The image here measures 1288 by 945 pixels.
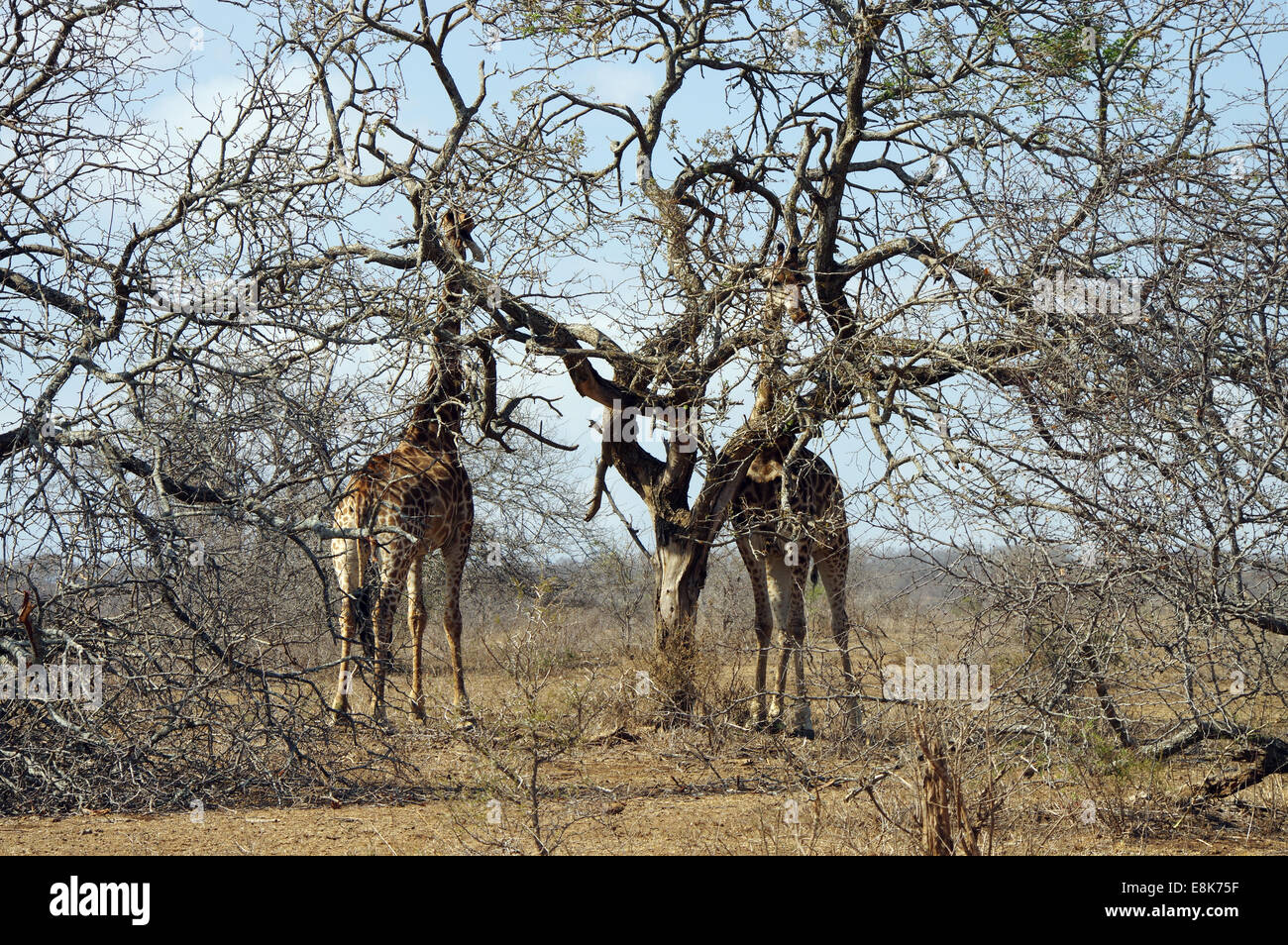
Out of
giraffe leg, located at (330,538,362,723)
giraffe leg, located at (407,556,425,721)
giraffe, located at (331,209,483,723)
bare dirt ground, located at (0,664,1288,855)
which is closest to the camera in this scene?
bare dirt ground, located at (0,664,1288,855)

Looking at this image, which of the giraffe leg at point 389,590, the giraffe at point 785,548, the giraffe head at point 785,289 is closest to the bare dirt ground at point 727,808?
the giraffe leg at point 389,590

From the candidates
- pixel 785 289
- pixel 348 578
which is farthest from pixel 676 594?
pixel 785 289

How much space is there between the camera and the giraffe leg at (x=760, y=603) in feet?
28.1

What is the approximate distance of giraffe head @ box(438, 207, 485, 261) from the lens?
316 inches

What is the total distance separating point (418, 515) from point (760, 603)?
2.86 m

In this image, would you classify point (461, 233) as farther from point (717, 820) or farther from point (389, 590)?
point (717, 820)

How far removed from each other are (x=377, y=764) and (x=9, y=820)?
1.92m

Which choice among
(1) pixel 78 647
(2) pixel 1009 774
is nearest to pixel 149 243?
(1) pixel 78 647

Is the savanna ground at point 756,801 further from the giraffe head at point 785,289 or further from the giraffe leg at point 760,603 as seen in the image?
the giraffe head at point 785,289

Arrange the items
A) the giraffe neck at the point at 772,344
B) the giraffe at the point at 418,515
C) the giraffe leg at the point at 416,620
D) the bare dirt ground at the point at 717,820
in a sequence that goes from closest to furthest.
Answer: the bare dirt ground at the point at 717,820, the giraffe neck at the point at 772,344, the giraffe at the point at 418,515, the giraffe leg at the point at 416,620

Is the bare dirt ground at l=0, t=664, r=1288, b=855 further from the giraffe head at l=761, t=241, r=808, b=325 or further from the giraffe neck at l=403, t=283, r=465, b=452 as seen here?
the giraffe neck at l=403, t=283, r=465, b=452

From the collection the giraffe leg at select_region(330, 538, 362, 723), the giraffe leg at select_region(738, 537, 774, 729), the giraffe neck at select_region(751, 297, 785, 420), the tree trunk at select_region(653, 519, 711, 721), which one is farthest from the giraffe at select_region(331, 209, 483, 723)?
the giraffe leg at select_region(738, 537, 774, 729)

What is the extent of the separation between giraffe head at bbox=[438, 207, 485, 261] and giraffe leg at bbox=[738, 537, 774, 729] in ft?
9.00

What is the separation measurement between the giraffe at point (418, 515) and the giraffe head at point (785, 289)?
191 cm
